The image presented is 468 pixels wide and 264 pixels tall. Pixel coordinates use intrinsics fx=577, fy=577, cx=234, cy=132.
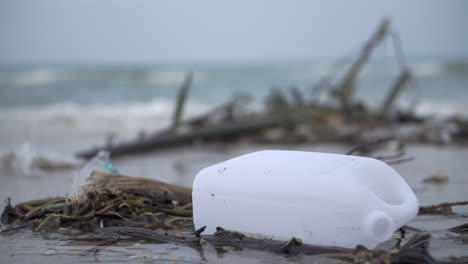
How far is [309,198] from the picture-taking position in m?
2.49

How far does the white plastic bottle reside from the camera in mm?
2414

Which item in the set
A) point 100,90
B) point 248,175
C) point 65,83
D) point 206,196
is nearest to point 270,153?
point 248,175

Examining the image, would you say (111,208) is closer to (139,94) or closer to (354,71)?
(354,71)

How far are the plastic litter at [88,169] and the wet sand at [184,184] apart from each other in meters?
0.37

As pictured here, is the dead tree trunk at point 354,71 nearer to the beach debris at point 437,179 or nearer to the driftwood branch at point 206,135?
the driftwood branch at point 206,135

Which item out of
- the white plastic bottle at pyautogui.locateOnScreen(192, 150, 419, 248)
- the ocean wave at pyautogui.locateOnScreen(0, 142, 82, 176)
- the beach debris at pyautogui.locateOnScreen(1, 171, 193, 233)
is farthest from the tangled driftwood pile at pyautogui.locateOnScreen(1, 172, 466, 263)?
the ocean wave at pyautogui.locateOnScreen(0, 142, 82, 176)

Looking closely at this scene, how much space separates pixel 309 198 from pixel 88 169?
63.4 inches

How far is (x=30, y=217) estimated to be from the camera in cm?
345

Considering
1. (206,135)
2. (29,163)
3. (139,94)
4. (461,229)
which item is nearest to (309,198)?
(461,229)

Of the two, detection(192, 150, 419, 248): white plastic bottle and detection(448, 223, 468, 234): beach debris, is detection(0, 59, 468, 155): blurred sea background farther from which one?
detection(192, 150, 419, 248): white plastic bottle

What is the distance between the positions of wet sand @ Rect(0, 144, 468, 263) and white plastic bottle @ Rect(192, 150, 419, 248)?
15 cm

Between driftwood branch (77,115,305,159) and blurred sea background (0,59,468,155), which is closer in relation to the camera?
driftwood branch (77,115,305,159)

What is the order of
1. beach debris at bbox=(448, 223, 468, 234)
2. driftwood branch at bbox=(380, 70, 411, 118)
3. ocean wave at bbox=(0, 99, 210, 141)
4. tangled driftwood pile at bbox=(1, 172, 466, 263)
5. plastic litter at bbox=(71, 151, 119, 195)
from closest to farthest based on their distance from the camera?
1. tangled driftwood pile at bbox=(1, 172, 466, 263)
2. beach debris at bbox=(448, 223, 468, 234)
3. plastic litter at bbox=(71, 151, 119, 195)
4. driftwood branch at bbox=(380, 70, 411, 118)
5. ocean wave at bbox=(0, 99, 210, 141)

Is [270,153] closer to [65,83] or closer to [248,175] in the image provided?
[248,175]
